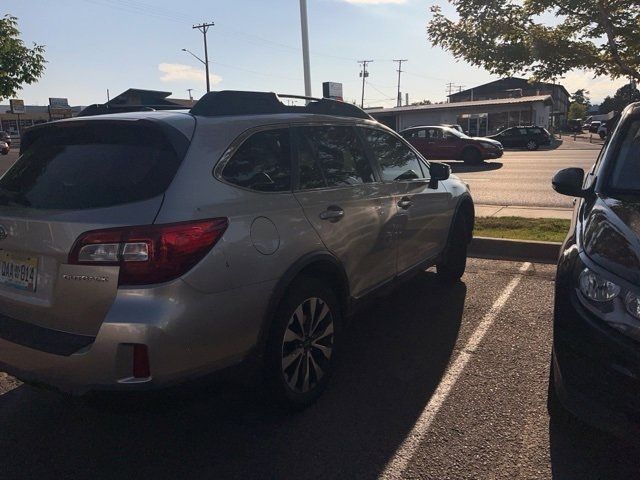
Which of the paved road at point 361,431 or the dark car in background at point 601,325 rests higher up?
the dark car in background at point 601,325

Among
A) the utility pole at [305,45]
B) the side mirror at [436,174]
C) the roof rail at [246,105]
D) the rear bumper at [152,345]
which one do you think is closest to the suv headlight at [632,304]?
the rear bumper at [152,345]

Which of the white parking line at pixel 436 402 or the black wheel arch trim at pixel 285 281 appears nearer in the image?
the white parking line at pixel 436 402

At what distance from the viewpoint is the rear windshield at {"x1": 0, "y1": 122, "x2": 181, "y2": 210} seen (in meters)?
2.53

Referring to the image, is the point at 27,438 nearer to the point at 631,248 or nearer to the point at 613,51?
the point at 631,248

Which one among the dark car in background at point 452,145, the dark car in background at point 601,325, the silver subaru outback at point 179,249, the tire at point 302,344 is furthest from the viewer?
the dark car in background at point 452,145

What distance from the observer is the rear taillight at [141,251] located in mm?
2342

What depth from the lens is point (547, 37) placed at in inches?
306

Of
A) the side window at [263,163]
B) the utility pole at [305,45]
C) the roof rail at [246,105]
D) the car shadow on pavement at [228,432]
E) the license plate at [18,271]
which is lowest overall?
the car shadow on pavement at [228,432]

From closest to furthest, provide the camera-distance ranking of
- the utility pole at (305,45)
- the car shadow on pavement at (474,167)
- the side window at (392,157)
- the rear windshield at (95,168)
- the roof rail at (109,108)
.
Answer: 1. the rear windshield at (95,168)
2. the roof rail at (109,108)
3. the side window at (392,157)
4. the utility pole at (305,45)
5. the car shadow on pavement at (474,167)

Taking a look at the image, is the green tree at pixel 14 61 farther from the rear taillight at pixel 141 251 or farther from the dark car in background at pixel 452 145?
the dark car in background at pixel 452 145

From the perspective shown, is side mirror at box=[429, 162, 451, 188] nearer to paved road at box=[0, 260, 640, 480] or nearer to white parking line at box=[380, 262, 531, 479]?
white parking line at box=[380, 262, 531, 479]

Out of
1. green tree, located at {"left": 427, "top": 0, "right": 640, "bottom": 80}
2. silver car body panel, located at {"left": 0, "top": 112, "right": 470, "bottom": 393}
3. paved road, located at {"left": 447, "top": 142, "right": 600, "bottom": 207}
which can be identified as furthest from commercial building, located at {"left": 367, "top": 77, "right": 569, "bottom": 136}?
silver car body panel, located at {"left": 0, "top": 112, "right": 470, "bottom": 393}

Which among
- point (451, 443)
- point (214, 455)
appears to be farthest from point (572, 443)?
point (214, 455)

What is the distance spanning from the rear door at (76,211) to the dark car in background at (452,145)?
20883mm
